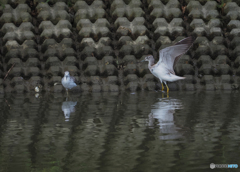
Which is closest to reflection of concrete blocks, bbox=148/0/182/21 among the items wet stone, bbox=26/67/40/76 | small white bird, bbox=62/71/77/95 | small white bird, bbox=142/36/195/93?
small white bird, bbox=142/36/195/93

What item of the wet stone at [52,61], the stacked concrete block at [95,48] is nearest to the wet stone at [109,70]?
the stacked concrete block at [95,48]

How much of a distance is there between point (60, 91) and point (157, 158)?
620cm

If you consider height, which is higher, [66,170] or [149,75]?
[149,75]

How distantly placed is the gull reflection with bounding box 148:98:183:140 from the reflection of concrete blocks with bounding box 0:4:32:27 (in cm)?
501

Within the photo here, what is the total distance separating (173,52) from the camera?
8281 millimetres

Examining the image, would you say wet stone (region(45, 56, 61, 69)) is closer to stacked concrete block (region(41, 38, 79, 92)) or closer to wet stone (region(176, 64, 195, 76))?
stacked concrete block (region(41, 38, 79, 92))

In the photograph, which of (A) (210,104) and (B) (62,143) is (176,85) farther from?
(B) (62,143)

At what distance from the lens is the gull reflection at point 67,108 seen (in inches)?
215

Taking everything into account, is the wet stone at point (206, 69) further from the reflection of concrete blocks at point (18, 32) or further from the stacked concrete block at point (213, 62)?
the reflection of concrete blocks at point (18, 32)

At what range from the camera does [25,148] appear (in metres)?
3.44

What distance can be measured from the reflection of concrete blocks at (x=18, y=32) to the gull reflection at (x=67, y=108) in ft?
11.1

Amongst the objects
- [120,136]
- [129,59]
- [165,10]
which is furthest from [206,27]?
[120,136]

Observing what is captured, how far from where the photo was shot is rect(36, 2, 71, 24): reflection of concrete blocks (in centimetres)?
1005

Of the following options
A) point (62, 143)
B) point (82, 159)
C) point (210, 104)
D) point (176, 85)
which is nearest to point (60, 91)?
point (176, 85)
